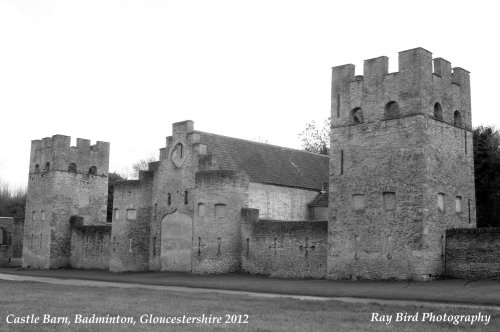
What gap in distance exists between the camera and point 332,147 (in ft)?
125

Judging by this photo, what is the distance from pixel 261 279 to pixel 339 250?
490 centimetres

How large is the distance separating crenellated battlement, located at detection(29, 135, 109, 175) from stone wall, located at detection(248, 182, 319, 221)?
22056 millimetres

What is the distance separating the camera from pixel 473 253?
32.9m

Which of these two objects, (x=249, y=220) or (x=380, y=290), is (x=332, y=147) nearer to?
(x=249, y=220)

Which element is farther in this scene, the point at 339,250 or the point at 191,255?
the point at 191,255

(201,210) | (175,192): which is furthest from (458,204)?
(175,192)

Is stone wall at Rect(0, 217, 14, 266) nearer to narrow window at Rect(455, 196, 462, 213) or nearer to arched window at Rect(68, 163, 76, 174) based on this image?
arched window at Rect(68, 163, 76, 174)

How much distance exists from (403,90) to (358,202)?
681 centimetres

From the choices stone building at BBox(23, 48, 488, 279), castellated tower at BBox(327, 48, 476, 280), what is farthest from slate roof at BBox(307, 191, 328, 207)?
castellated tower at BBox(327, 48, 476, 280)

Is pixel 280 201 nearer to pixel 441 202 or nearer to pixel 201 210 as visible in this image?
pixel 201 210

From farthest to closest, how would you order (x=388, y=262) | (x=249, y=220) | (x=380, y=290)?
(x=249, y=220) → (x=388, y=262) → (x=380, y=290)

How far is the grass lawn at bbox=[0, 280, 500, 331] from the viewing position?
1667cm

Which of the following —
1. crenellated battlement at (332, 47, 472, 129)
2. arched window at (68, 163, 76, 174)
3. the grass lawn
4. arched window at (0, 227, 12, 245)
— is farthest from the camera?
arched window at (0, 227, 12, 245)

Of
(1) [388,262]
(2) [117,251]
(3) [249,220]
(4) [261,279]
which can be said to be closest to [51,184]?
(2) [117,251]
